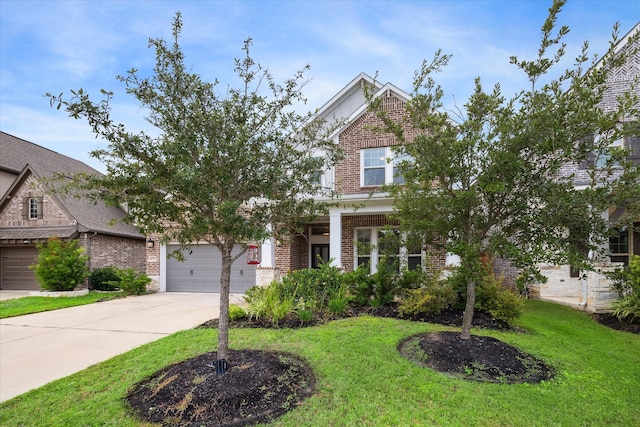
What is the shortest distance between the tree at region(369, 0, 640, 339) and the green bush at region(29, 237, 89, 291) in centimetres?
1268

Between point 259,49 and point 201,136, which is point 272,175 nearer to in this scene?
point 201,136

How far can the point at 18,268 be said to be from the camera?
1603 centimetres

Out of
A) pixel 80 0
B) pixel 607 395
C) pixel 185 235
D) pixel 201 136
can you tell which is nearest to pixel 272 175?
pixel 201 136

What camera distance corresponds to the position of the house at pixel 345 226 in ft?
35.2

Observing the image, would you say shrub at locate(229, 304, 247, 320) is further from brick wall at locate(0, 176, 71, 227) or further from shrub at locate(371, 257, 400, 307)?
brick wall at locate(0, 176, 71, 227)

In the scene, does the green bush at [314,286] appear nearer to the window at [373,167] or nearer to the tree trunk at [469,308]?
the tree trunk at [469,308]

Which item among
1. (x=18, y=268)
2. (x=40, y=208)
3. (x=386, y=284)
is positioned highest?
(x=40, y=208)

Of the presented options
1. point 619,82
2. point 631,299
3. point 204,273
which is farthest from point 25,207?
point 619,82

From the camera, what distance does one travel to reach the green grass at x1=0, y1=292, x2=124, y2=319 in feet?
31.0

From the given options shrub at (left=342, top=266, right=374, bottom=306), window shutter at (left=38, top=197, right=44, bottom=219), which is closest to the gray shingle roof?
window shutter at (left=38, top=197, right=44, bottom=219)

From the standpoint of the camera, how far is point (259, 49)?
14.1ft

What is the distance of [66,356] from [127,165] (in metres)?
3.76

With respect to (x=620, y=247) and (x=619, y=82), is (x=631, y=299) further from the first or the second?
(x=619, y=82)

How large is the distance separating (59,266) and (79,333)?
7.21 m
